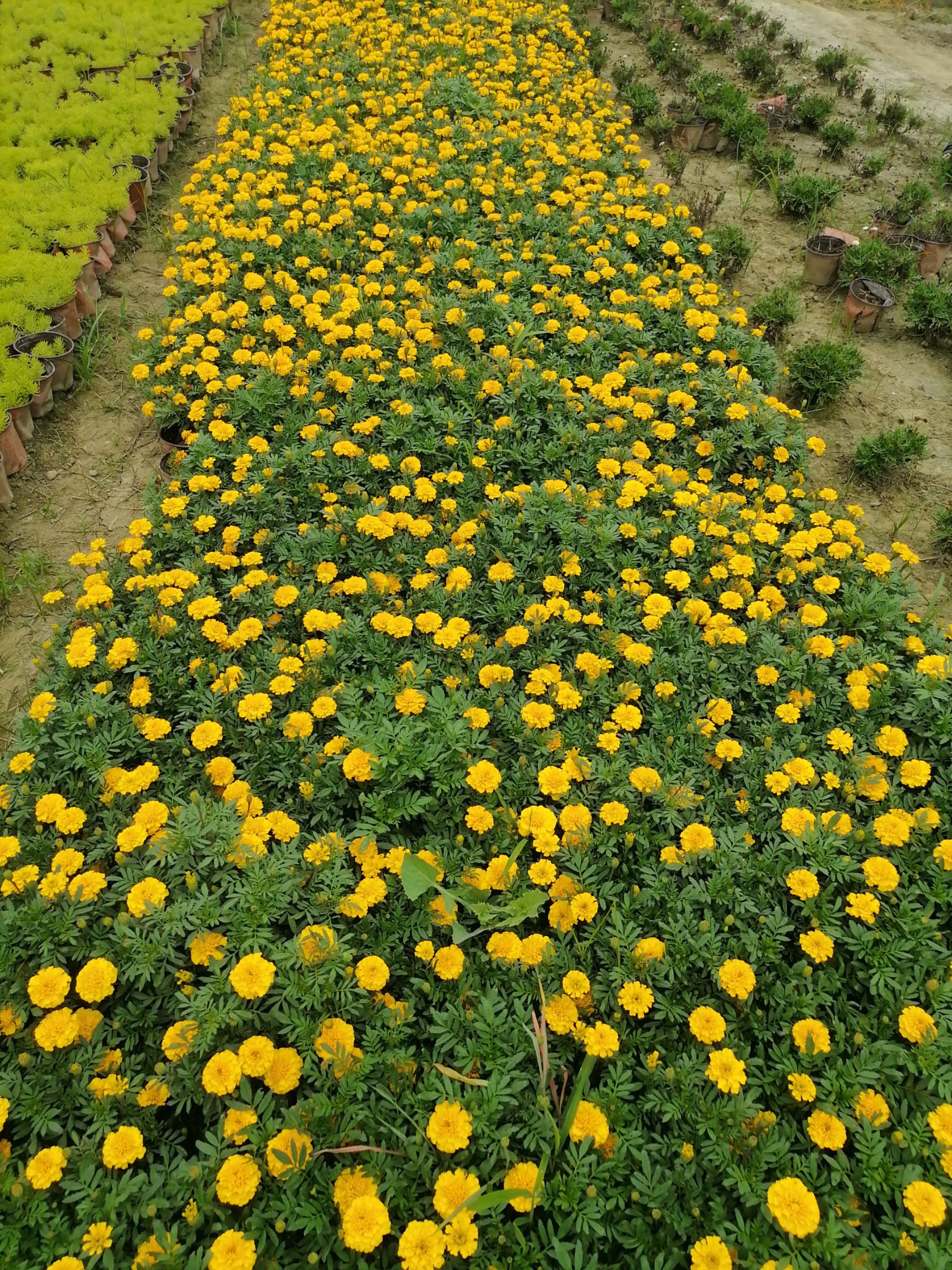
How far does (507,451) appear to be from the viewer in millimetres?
3943

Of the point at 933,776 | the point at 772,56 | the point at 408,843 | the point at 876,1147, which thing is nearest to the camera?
the point at 876,1147

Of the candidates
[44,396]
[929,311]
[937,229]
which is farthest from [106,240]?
[937,229]

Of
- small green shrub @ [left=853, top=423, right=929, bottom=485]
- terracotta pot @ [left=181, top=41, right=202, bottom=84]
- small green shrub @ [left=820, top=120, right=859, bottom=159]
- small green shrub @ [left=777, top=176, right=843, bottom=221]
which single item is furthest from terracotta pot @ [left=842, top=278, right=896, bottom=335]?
terracotta pot @ [left=181, top=41, right=202, bottom=84]

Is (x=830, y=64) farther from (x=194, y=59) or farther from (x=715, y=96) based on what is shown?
→ (x=194, y=59)

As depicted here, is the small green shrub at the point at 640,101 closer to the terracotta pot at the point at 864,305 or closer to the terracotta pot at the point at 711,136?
the terracotta pot at the point at 711,136

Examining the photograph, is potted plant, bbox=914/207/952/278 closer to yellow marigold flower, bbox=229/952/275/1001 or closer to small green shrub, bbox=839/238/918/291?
small green shrub, bbox=839/238/918/291

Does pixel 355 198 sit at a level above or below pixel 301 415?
above

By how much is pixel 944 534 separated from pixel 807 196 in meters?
3.95

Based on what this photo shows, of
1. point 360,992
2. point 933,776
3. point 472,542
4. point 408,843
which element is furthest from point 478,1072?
point 472,542

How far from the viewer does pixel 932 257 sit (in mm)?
6160

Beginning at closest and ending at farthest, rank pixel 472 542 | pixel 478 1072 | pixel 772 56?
pixel 478 1072 → pixel 472 542 → pixel 772 56

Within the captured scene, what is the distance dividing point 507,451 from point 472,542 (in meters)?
0.66

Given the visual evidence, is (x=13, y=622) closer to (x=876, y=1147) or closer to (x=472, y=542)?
(x=472, y=542)

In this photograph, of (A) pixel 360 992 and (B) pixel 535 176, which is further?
(B) pixel 535 176
